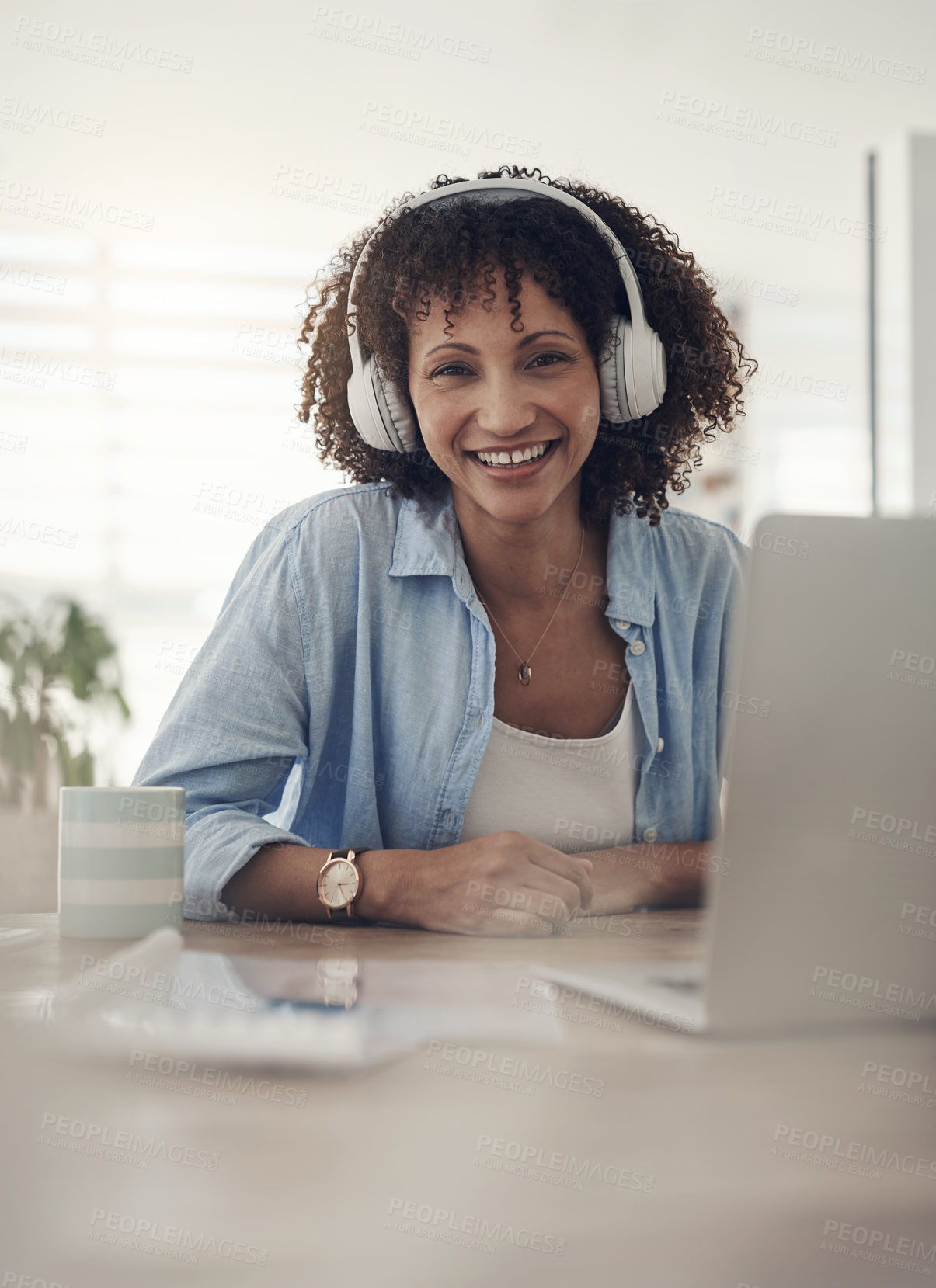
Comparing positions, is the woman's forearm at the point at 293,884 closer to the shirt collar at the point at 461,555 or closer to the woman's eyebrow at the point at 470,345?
the shirt collar at the point at 461,555

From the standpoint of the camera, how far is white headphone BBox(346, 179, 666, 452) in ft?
4.12

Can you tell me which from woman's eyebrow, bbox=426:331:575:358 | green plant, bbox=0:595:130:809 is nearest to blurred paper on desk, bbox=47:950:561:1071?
woman's eyebrow, bbox=426:331:575:358

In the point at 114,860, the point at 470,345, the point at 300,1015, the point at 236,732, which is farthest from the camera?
the point at 470,345

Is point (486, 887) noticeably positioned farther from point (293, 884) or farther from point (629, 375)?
point (629, 375)

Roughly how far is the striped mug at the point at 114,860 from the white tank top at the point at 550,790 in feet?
1.56

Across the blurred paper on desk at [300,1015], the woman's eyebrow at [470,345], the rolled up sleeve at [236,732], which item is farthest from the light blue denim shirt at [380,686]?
the blurred paper on desk at [300,1015]

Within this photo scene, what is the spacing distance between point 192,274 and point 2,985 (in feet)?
12.9

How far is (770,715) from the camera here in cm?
48

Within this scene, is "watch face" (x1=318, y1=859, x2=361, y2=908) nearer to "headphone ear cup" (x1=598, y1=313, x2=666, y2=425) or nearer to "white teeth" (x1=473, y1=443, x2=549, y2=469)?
"white teeth" (x1=473, y1=443, x2=549, y2=469)

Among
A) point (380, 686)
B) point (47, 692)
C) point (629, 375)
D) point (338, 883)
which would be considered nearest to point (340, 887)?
point (338, 883)

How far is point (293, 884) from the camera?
0.98 metres

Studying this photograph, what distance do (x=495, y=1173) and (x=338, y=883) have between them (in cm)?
57

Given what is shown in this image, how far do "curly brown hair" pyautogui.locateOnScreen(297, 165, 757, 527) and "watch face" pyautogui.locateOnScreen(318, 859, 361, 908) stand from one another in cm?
57

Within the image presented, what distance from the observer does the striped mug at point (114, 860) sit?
0.80 metres
